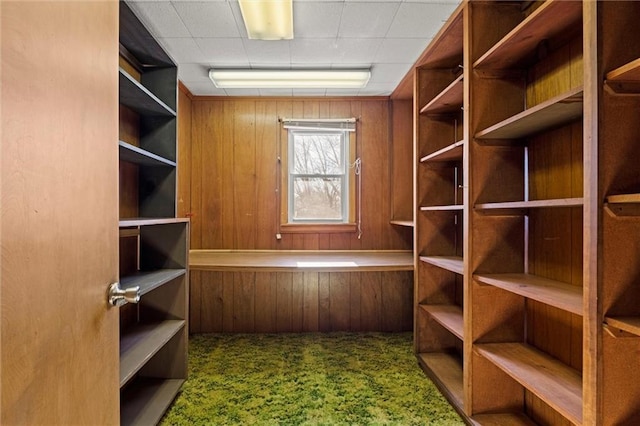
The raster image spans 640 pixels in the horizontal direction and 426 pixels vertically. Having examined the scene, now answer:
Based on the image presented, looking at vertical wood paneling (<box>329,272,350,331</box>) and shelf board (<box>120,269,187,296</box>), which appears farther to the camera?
vertical wood paneling (<box>329,272,350,331</box>)

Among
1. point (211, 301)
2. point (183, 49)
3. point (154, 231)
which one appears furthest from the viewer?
point (211, 301)

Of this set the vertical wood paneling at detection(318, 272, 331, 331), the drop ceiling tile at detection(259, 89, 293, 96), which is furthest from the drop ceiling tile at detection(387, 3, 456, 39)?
the vertical wood paneling at detection(318, 272, 331, 331)

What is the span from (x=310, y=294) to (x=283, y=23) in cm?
233

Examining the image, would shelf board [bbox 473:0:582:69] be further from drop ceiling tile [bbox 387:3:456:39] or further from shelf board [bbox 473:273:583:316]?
A: shelf board [bbox 473:273:583:316]

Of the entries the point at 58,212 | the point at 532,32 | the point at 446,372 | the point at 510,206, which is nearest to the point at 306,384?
the point at 446,372

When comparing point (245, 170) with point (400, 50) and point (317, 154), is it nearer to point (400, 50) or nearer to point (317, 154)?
point (317, 154)

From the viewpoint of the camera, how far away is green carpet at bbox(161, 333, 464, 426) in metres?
1.99

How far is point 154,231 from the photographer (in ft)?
7.44

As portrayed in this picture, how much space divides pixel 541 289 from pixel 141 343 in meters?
2.02

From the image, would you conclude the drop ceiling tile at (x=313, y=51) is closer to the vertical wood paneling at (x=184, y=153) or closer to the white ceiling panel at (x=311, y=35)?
the white ceiling panel at (x=311, y=35)

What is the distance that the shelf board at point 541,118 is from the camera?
127cm

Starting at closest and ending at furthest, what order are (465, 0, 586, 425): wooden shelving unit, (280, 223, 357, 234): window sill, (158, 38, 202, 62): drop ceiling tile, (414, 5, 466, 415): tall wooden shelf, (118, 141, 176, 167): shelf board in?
1. (465, 0, 586, 425): wooden shelving unit
2. (118, 141, 176, 167): shelf board
3. (158, 38, 202, 62): drop ceiling tile
4. (414, 5, 466, 415): tall wooden shelf
5. (280, 223, 357, 234): window sill

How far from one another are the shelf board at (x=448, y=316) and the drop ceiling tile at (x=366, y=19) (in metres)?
2.00

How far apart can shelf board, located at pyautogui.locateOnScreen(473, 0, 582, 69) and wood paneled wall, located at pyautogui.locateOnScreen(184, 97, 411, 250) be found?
6.27ft
